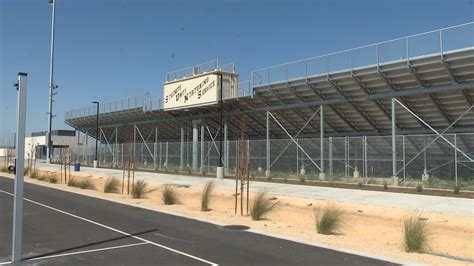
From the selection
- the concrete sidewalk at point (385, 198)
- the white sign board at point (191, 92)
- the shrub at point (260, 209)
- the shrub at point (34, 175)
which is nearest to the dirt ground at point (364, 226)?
the shrub at point (260, 209)

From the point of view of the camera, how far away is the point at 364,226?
1472 centimetres

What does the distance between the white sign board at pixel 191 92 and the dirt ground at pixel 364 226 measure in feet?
59.7

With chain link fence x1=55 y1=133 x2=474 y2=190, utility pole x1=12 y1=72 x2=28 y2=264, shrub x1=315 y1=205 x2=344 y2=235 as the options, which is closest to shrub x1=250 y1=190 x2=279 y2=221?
shrub x1=315 y1=205 x2=344 y2=235

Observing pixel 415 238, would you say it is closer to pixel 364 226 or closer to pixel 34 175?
pixel 364 226

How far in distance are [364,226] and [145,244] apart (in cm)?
787

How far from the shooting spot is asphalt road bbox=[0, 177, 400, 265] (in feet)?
27.7

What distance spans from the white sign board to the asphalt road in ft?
81.6

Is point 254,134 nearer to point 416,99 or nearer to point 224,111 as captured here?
point 224,111

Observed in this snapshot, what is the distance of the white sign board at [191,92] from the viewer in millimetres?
38719

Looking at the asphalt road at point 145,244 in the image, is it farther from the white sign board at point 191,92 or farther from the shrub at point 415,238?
the white sign board at point 191,92

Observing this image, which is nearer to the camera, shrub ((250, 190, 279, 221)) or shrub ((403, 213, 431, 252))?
shrub ((403, 213, 431, 252))

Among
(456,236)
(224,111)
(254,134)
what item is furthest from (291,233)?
(254,134)

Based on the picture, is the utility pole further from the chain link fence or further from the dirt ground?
the chain link fence

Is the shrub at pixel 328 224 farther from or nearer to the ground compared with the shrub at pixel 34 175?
nearer to the ground
